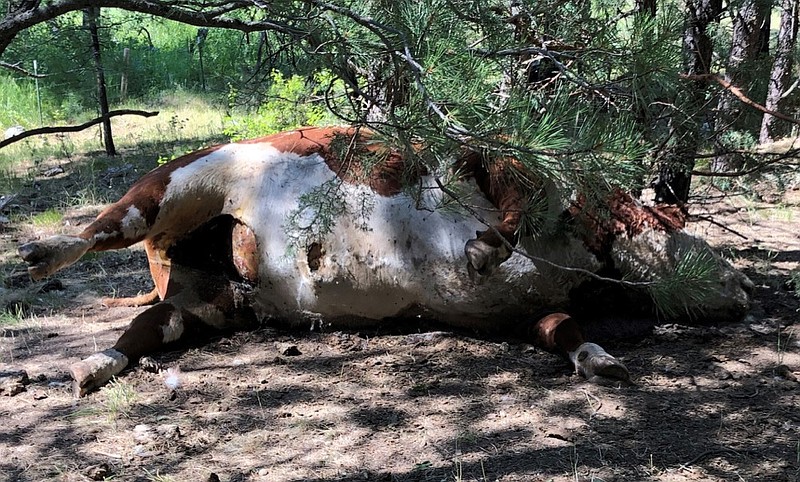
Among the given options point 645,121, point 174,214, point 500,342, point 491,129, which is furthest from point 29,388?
point 645,121

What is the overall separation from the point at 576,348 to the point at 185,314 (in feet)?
5.77

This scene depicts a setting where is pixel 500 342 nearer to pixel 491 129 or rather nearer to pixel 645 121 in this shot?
pixel 645 121

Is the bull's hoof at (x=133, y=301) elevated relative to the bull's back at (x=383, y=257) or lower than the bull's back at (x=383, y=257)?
lower

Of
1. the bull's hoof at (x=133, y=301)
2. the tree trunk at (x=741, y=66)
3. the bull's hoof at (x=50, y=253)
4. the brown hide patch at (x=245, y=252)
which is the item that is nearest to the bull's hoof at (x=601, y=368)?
the tree trunk at (x=741, y=66)

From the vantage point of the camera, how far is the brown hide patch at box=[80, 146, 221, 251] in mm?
3186

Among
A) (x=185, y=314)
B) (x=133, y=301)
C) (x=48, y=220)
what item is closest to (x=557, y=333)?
(x=185, y=314)

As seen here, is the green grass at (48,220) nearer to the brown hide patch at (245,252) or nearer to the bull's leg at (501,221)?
the brown hide patch at (245,252)

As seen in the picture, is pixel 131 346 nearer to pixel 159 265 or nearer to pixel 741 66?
pixel 159 265

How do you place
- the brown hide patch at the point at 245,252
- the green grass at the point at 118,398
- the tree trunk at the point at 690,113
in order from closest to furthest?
the green grass at the point at 118,398 → the tree trunk at the point at 690,113 → the brown hide patch at the point at 245,252

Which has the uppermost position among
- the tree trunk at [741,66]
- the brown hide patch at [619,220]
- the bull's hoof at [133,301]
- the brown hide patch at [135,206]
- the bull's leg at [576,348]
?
the tree trunk at [741,66]

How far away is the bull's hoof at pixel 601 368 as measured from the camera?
288 centimetres

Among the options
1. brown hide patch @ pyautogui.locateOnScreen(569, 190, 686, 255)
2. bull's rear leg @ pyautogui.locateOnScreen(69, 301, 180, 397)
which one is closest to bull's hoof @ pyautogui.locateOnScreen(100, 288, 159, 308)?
bull's rear leg @ pyautogui.locateOnScreen(69, 301, 180, 397)

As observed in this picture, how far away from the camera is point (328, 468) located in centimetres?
237

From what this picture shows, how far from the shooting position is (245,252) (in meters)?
3.42
